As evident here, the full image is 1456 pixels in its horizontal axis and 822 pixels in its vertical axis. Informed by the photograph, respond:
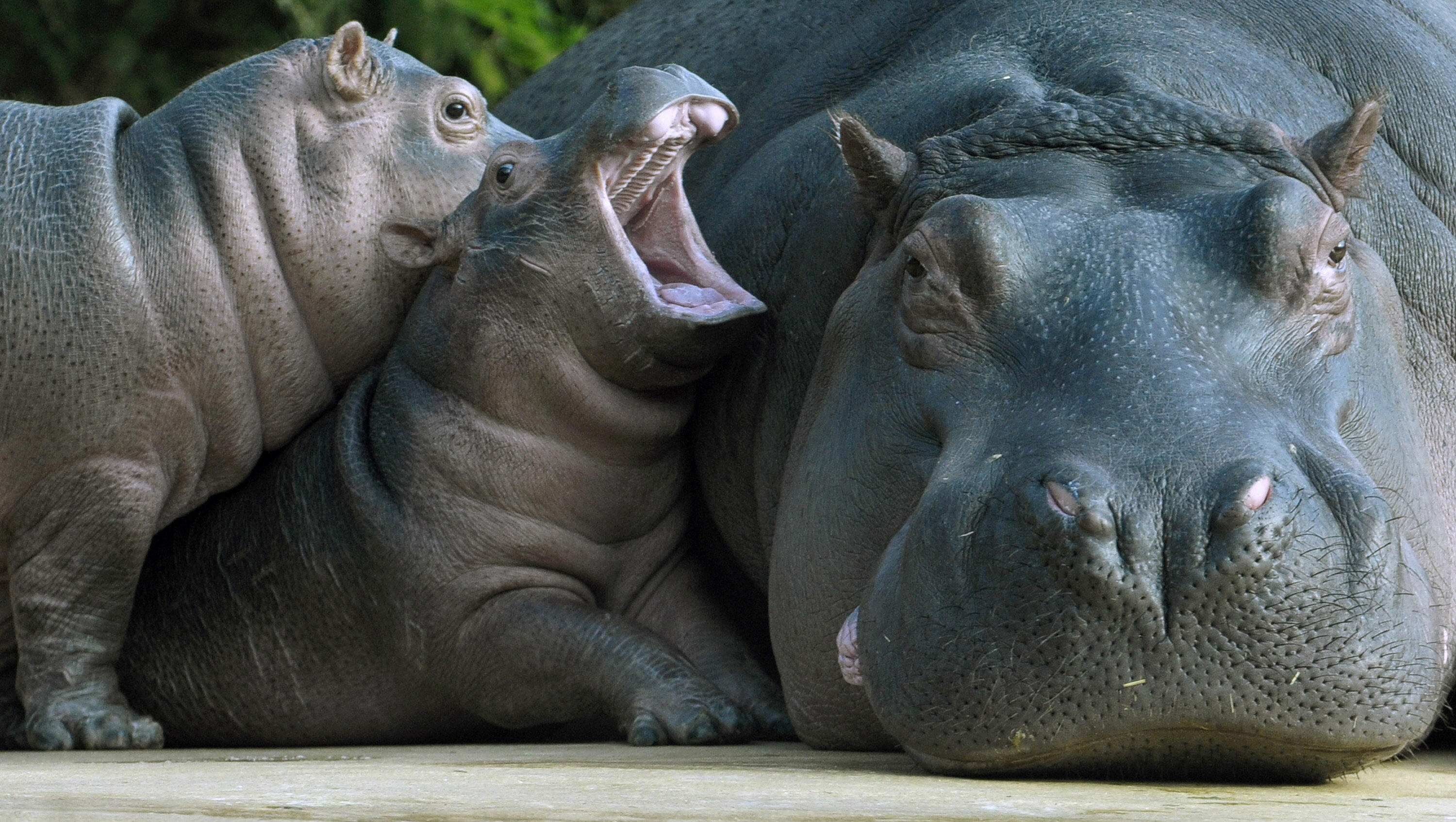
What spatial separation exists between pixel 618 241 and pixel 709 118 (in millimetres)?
287

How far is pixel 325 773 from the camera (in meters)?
2.43

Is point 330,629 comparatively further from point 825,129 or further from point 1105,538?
point 1105,538

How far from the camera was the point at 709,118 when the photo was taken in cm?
357

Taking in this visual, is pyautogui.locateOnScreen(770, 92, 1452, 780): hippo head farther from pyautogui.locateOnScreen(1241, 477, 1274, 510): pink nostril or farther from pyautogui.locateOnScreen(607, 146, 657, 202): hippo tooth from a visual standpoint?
pyautogui.locateOnScreen(607, 146, 657, 202): hippo tooth

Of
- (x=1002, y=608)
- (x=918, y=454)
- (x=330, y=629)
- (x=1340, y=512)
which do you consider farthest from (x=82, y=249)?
(x=1340, y=512)

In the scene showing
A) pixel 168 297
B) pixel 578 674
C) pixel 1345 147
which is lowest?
pixel 578 674

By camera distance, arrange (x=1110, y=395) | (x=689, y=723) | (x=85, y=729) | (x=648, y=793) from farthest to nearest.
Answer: (x=85, y=729), (x=689, y=723), (x=1110, y=395), (x=648, y=793)

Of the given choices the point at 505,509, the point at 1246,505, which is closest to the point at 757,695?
the point at 505,509

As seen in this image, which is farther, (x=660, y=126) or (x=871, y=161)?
(x=660, y=126)

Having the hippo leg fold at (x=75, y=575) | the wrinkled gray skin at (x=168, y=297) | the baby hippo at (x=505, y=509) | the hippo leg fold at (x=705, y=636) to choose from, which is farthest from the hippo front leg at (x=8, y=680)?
the hippo leg fold at (x=705, y=636)

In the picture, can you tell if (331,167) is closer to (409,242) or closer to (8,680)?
(409,242)

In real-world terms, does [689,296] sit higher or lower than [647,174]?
lower

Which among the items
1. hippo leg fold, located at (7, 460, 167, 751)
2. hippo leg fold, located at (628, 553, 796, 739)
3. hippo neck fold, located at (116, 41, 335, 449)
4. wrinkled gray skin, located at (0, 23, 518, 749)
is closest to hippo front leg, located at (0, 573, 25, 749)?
wrinkled gray skin, located at (0, 23, 518, 749)

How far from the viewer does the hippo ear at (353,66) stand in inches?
153
